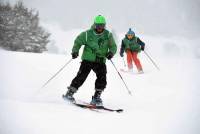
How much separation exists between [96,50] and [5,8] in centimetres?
3655

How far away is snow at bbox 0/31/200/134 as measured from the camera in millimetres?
5379

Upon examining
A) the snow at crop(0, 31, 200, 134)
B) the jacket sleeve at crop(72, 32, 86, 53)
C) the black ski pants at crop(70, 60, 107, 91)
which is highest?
the jacket sleeve at crop(72, 32, 86, 53)

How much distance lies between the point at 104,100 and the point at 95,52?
5.36ft

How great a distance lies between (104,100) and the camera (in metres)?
8.77

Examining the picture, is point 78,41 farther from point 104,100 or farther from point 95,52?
point 104,100

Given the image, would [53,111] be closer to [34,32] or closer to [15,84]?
[15,84]

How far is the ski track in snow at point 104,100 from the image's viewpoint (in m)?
5.38

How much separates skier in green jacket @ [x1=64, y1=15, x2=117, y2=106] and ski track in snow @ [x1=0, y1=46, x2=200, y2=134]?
47 centimetres

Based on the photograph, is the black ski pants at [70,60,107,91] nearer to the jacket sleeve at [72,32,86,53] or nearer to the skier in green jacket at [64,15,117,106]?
the skier in green jacket at [64,15,117,106]

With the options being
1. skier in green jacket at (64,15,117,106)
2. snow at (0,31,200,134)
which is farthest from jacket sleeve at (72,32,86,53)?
snow at (0,31,200,134)

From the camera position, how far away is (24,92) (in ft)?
28.8

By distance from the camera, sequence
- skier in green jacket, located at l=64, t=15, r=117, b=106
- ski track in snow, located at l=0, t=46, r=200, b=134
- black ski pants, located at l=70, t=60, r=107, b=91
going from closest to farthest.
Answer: ski track in snow, located at l=0, t=46, r=200, b=134 → skier in green jacket, located at l=64, t=15, r=117, b=106 → black ski pants, located at l=70, t=60, r=107, b=91

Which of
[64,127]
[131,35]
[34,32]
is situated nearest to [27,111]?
[64,127]

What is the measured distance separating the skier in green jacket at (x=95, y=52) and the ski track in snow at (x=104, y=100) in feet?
1.56
